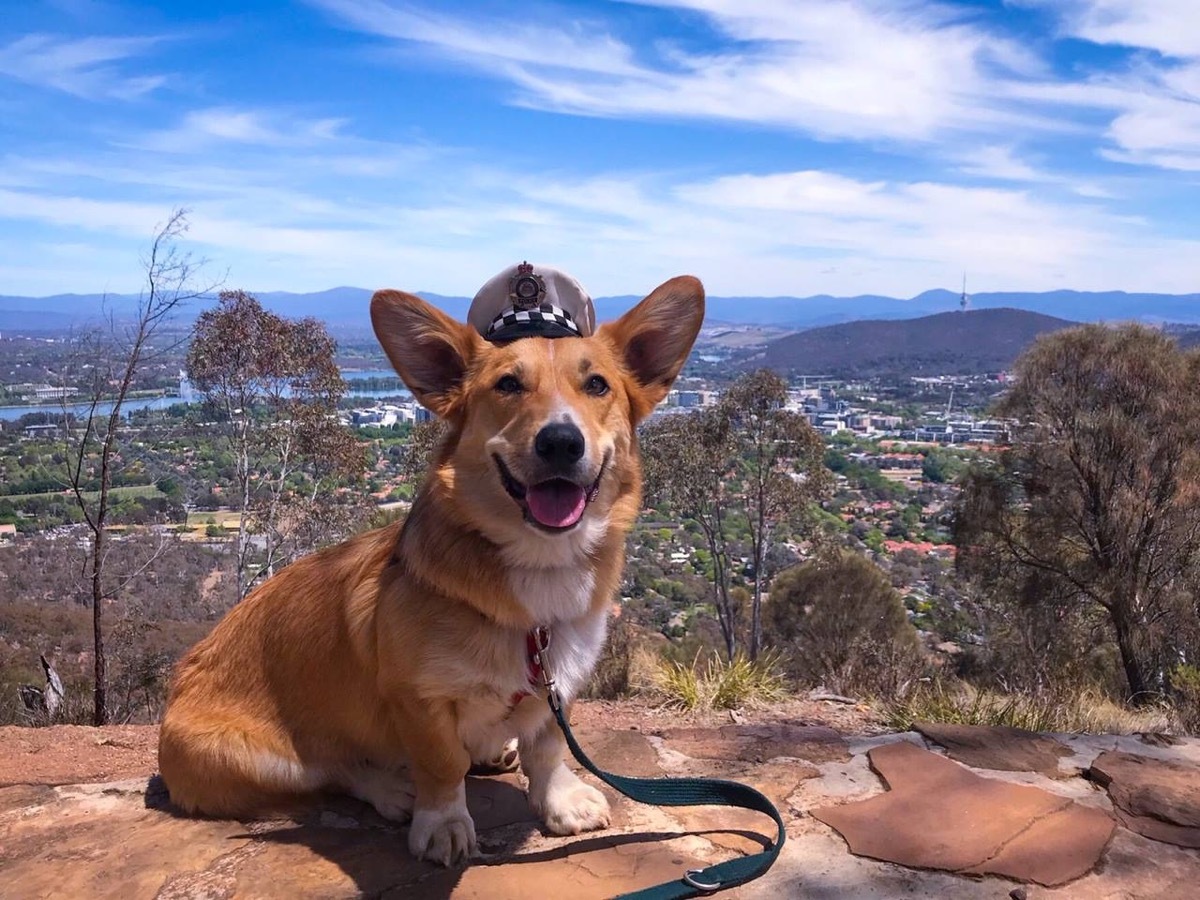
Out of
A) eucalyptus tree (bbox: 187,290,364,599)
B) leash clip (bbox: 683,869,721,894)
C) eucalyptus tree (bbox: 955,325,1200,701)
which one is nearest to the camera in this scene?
leash clip (bbox: 683,869,721,894)

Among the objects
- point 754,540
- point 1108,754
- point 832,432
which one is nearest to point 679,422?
point 754,540

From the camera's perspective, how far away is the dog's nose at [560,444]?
9.43 ft

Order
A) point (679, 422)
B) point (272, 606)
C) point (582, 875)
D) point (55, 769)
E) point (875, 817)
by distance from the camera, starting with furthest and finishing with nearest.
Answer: point (679, 422) → point (55, 769) → point (272, 606) → point (875, 817) → point (582, 875)

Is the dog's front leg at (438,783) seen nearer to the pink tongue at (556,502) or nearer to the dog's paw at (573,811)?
the dog's paw at (573,811)

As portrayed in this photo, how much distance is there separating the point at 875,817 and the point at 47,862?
3.14 m

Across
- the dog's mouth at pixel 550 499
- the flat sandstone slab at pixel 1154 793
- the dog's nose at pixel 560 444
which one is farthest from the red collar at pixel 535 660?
the flat sandstone slab at pixel 1154 793


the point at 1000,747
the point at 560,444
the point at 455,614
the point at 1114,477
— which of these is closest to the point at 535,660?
the point at 455,614

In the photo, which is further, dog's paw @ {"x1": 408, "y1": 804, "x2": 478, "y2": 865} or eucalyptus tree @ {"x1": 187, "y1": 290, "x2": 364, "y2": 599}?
eucalyptus tree @ {"x1": 187, "y1": 290, "x2": 364, "y2": 599}

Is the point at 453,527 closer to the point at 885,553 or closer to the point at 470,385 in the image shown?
the point at 470,385

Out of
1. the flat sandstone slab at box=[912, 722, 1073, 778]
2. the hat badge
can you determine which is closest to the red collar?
the hat badge

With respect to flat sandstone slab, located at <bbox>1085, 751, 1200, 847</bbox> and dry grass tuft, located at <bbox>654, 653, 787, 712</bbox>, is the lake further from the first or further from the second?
flat sandstone slab, located at <bbox>1085, 751, 1200, 847</bbox>

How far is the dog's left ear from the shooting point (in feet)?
11.3

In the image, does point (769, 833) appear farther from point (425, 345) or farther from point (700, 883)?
point (425, 345)

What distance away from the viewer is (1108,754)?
390 cm
